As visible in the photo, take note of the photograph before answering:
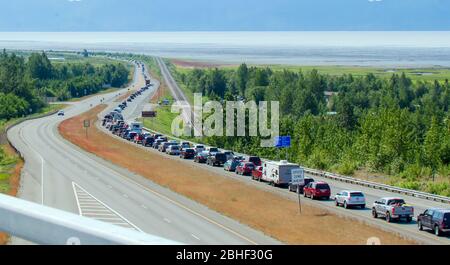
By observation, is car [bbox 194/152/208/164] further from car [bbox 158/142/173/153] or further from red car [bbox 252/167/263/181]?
red car [bbox 252/167/263/181]

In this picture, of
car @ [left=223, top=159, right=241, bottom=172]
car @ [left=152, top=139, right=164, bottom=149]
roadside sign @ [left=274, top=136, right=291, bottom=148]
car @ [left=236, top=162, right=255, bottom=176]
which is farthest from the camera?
car @ [left=152, top=139, right=164, bottom=149]

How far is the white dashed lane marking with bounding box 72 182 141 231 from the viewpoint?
33322 mm

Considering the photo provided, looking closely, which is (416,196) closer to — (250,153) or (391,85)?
(250,153)

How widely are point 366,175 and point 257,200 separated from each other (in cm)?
2239

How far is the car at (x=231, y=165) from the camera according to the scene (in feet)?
208

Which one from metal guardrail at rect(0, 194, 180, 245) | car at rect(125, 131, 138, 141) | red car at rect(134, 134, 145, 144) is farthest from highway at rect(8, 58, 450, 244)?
metal guardrail at rect(0, 194, 180, 245)

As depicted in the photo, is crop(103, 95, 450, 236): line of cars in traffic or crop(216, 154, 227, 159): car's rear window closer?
crop(103, 95, 450, 236): line of cars in traffic

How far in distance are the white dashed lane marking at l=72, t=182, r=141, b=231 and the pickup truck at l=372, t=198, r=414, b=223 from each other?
11.9m

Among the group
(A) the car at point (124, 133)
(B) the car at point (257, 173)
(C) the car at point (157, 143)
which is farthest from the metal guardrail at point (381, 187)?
(A) the car at point (124, 133)

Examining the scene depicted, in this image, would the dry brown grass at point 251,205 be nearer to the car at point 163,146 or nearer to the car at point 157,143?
the car at point 163,146

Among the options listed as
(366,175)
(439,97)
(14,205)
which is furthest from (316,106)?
(14,205)
